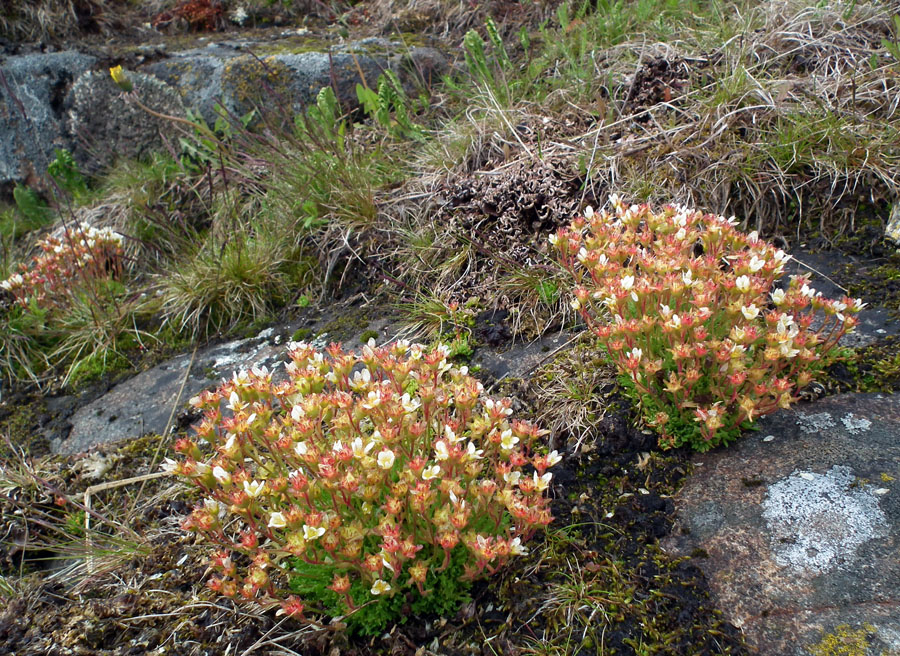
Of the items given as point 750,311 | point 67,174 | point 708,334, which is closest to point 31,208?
point 67,174

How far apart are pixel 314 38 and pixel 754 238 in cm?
511

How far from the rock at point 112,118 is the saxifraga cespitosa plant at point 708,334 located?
4.81 m

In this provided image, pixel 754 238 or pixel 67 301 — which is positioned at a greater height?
pixel 754 238

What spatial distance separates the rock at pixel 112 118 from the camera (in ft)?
18.0

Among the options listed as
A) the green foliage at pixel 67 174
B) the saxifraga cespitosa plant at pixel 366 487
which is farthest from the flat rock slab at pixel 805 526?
the green foliage at pixel 67 174

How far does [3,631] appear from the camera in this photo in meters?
2.11

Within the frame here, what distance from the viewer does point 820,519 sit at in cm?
176

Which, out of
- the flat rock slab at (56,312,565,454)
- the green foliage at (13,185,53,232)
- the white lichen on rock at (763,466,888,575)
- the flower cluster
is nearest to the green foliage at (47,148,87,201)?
the green foliage at (13,185,53,232)

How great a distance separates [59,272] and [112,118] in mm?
2250

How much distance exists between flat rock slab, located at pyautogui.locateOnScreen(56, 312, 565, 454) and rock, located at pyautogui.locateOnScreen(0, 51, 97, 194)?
11.3 ft

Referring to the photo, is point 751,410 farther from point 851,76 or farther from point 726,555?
point 851,76

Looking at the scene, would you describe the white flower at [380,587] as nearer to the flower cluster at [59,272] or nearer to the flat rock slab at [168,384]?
the flat rock slab at [168,384]

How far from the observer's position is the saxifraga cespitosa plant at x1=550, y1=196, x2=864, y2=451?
1.90 meters

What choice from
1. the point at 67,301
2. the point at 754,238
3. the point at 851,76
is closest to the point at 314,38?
the point at 67,301
